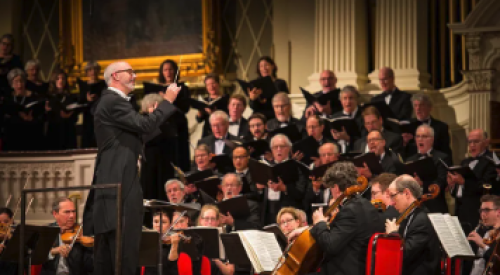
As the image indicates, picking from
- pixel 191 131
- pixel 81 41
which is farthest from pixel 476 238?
pixel 81 41

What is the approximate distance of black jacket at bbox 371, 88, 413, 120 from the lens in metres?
7.54

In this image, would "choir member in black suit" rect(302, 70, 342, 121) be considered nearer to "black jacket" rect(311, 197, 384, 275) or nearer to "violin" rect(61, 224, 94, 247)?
"violin" rect(61, 224, 94, 247)

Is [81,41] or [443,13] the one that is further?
[81,41]

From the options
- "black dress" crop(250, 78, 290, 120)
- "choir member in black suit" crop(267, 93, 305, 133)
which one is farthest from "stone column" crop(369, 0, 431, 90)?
"choir member in black suit" crop(267, 93, 305, 133)

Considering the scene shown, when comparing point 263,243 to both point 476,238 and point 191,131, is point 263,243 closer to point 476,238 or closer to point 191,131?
point 476,238

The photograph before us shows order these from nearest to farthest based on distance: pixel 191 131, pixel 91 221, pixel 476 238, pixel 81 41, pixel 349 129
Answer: pixel 91 221
pixel 476 238
pixel 349 129
pixel 191 131
pixel 81 41

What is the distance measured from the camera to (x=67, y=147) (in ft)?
29.9

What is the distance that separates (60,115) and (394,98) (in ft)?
11.9

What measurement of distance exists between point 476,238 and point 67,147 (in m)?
5.18

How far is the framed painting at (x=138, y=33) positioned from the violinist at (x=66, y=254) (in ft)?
14.4

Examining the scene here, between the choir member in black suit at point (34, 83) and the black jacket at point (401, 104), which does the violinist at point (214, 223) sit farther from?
the choir member in black suit at point (34, 83)

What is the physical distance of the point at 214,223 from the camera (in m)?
6.04

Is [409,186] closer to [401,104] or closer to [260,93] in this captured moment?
[401,104]

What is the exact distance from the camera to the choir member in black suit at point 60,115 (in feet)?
28.2
